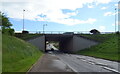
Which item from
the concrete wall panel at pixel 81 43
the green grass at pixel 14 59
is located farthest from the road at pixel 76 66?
the concrete wall panel at pixel 81 43

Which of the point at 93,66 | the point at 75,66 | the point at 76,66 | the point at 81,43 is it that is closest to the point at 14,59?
the point at 75,66

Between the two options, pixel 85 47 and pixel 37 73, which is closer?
pixel 37 73

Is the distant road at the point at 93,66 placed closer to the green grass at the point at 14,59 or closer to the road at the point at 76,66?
the road at the point at 76,66

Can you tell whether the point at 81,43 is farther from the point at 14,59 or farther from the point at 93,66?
the point at 14,59

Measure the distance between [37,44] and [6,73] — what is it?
56018mm

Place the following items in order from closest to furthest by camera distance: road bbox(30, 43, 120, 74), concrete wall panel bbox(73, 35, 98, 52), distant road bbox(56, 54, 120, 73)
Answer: road bbox(30, 43, 120, 74) < distant road bbox(56, 54, 120, 73) < concrete wall panel bbox(73, 35, 98, 52)

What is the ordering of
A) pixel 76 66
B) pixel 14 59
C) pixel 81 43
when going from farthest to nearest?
pixel 81 43, pixel 14 59, pixel 76 66

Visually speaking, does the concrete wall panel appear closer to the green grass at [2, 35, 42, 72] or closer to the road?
the green grass at [2, 35, 42, 72]

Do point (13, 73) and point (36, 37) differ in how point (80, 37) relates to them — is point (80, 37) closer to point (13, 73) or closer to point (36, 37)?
point (36, 37)

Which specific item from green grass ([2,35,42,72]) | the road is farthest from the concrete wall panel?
the road

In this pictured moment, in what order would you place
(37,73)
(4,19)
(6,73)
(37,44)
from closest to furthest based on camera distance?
(6,73)
(37,73)
(4,19)
(37,44)

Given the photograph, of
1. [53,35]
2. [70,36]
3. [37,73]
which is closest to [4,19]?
[53,35]

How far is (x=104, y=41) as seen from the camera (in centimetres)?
7381

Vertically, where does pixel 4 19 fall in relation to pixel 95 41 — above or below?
above
